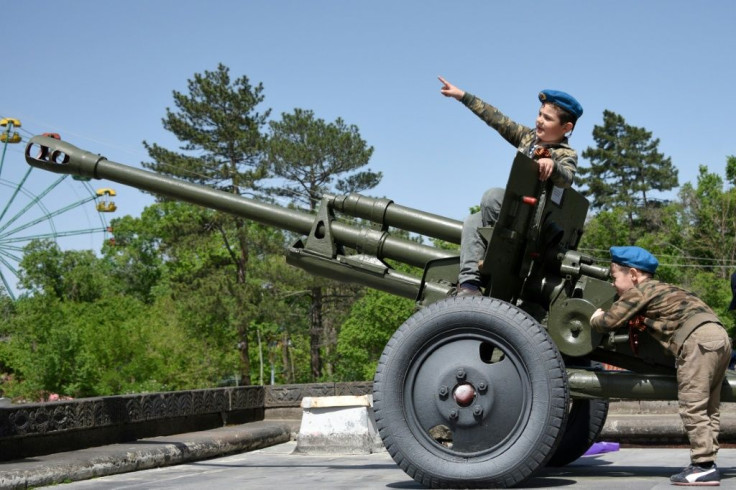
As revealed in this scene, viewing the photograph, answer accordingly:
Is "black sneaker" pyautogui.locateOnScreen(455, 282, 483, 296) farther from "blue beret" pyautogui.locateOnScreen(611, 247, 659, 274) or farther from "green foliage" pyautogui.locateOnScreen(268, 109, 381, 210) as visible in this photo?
"green foliage" pyautogui.locateOnScreen(268, 109, 381, 210)

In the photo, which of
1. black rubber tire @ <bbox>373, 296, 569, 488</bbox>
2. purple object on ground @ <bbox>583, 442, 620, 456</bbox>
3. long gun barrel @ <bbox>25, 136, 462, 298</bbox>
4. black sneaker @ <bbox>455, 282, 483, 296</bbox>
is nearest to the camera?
black rubber tire @ <bbox>373, 296, 569, 488</bbox>

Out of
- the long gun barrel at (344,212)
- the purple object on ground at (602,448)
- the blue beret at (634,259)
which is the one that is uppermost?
the long gun barrel at (344,212)

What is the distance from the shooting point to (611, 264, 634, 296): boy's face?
5.40 meters

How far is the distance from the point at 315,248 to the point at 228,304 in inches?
1487

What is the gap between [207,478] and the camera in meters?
6.32

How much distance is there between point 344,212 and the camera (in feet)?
24.1

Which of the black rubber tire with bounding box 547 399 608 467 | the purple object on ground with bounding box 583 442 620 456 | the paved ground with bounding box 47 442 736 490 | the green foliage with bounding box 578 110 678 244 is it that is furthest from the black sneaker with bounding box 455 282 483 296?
the green foliage with bounding box 578 110 678 244

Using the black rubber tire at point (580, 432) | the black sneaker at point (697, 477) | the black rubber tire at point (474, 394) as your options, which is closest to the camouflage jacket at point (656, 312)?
the black rubber tire at point (474, 394)

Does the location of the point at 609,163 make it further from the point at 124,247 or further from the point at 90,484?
the point at 90,484

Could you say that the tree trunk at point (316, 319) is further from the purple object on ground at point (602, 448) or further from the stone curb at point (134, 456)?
the purple object on ground at point (602, 448)

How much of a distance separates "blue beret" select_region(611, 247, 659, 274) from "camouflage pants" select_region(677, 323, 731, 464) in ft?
1.56

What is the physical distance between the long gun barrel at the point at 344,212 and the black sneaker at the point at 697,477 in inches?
84.5

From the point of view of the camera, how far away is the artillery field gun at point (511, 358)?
486 cm

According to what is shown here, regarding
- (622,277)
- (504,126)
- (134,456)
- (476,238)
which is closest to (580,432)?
(622,277)
